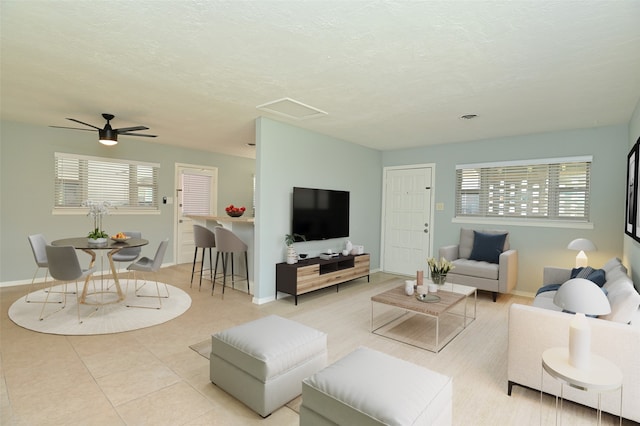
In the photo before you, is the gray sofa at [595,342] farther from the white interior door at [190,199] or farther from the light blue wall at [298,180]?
the white interior door at [190,199]

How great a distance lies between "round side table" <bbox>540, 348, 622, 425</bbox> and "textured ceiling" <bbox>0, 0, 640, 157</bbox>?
6.64ft

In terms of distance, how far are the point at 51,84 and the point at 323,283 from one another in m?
3.90

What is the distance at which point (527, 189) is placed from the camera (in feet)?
16.3

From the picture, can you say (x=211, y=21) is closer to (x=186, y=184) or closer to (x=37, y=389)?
(x=37, y=389)

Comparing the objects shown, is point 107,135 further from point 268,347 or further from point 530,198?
point 530,198

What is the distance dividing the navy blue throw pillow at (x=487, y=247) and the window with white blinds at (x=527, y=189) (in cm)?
50

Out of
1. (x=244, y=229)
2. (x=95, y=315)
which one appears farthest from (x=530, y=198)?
(x=95, y=315)

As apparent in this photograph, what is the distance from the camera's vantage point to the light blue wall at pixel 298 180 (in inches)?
169

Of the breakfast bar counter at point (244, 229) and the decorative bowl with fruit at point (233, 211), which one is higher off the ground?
the decorative bowl with fruit at point (233, 211)

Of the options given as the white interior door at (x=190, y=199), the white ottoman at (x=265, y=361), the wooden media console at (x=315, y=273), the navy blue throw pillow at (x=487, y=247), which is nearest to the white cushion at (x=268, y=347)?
the white ottoman at (x=265, y=361)

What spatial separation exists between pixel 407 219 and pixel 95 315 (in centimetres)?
511

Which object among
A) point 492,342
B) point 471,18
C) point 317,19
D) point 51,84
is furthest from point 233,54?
point 492,342

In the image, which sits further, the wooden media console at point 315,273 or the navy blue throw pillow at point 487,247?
the navy blue throw pillow at point 487,247

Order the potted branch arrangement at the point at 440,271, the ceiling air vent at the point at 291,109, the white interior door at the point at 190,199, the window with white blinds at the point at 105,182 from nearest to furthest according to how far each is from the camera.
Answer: the potted branch arrangement at the point at 440,271 < the ceiling air vent at the point at 291,109 < the window with white blinds at the point at 105,182 < the white interior door at the point at 190,199
